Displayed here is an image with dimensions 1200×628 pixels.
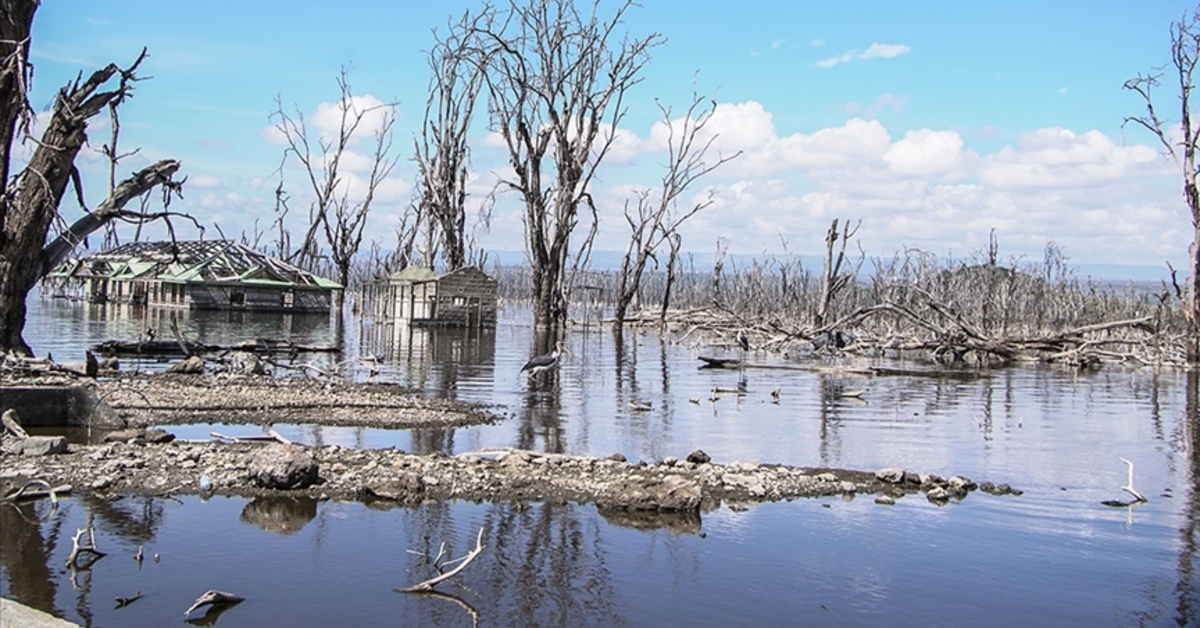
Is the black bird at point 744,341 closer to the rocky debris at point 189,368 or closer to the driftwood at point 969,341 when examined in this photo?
the driftwood at point 969,341

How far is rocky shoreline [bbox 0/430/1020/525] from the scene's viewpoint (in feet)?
33.7

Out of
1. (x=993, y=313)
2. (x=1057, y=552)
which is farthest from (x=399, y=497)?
(x=993, y=313)

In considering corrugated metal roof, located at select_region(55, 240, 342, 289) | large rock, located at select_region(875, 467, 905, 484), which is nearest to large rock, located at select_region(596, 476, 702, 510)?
large rock, located at select_region(875, 467, 905, 484)

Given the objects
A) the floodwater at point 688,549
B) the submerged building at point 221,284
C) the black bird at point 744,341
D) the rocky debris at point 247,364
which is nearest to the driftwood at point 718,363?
the black bird at point 744,341

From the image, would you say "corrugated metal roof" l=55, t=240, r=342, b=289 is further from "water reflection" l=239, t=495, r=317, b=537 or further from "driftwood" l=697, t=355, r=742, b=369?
"water reflection" l=239, t=495, r=317, b=537

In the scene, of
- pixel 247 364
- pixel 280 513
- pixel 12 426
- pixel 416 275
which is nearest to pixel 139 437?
pixel 12 426

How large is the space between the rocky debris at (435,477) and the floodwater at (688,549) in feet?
0.91

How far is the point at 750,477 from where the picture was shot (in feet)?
37.8

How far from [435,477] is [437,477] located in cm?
2

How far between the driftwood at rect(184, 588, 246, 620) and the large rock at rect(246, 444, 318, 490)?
2.80 m

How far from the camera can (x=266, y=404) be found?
15.9 m

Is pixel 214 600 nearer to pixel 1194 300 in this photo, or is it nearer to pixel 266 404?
pixel 266 404

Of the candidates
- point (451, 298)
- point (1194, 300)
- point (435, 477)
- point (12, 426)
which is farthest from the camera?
point (451, 298)

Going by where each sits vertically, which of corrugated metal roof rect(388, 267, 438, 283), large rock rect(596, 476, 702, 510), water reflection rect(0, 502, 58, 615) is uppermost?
corrugated metal roof rect(388, 267, 438, 283)
